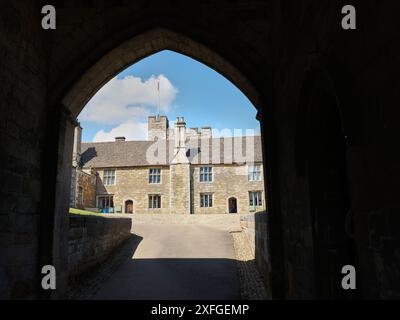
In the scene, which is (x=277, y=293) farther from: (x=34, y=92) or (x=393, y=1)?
(x=34, y=92)

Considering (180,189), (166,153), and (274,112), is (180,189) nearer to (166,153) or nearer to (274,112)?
(166,153)

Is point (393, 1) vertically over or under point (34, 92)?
under

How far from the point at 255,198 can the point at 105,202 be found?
13228mm

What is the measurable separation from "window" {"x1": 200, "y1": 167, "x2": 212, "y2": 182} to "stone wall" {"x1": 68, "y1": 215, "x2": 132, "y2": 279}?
17.5m

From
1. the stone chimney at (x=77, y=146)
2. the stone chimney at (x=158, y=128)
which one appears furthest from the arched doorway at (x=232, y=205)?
the stone chimney at (x=77, y=146)

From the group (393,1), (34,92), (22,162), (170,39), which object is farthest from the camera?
(170,39)

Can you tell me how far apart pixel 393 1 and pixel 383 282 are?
5.08 feet

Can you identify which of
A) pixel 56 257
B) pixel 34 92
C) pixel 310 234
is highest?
pixel 34 92

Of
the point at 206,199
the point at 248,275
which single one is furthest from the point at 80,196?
the point at 248,275

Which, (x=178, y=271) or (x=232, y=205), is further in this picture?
(x=232, y=205)

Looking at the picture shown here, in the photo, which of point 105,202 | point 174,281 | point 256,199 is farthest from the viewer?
point 105,202

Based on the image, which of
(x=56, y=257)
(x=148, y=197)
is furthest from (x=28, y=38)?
(x=148, y=197)

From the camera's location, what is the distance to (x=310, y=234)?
10.5 ft

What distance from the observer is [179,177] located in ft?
91.7
